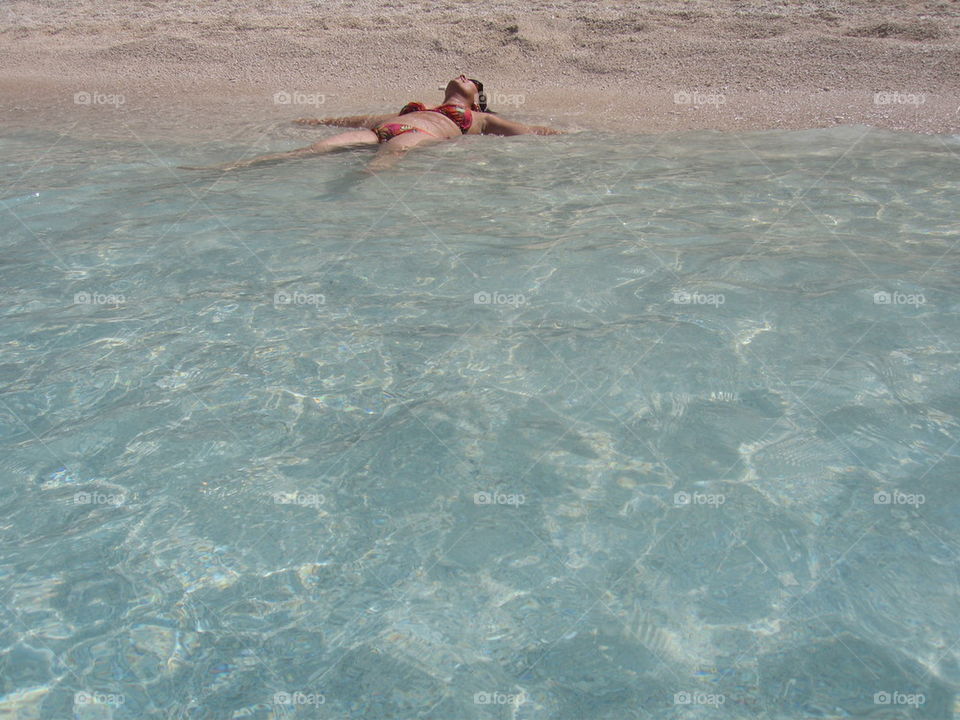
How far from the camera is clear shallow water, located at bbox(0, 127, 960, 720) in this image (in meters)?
2.22

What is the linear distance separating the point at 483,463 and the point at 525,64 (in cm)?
817

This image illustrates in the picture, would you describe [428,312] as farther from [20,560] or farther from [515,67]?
[515,67]

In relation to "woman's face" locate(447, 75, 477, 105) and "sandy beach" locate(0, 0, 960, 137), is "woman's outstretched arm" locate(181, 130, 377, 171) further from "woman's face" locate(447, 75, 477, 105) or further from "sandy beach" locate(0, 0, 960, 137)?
"sandy beach" locate(0, 0, 960, 137)

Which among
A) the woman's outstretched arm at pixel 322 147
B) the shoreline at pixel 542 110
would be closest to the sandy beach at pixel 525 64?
the shoreline at pixel 542 110

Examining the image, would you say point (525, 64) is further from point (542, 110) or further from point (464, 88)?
point (464, 88)

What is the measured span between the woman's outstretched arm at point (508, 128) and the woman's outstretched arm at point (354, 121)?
0.93m

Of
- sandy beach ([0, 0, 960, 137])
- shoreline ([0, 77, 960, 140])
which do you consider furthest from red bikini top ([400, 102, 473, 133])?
sandy beach ([0, 0, 960, 137])

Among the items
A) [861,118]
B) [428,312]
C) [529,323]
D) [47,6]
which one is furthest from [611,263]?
[47,6]

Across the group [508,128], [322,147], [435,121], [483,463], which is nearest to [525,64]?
[508,128]

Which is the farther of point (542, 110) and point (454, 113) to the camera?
point (542, 110)

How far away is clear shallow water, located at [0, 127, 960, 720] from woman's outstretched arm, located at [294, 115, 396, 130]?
7.68 feet

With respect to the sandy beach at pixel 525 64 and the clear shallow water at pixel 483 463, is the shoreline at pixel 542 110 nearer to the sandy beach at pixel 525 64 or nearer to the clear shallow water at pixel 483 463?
the sandy beach at pixel 525 64

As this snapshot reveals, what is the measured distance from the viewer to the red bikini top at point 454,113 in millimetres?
7320

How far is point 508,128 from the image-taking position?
7352 mm
